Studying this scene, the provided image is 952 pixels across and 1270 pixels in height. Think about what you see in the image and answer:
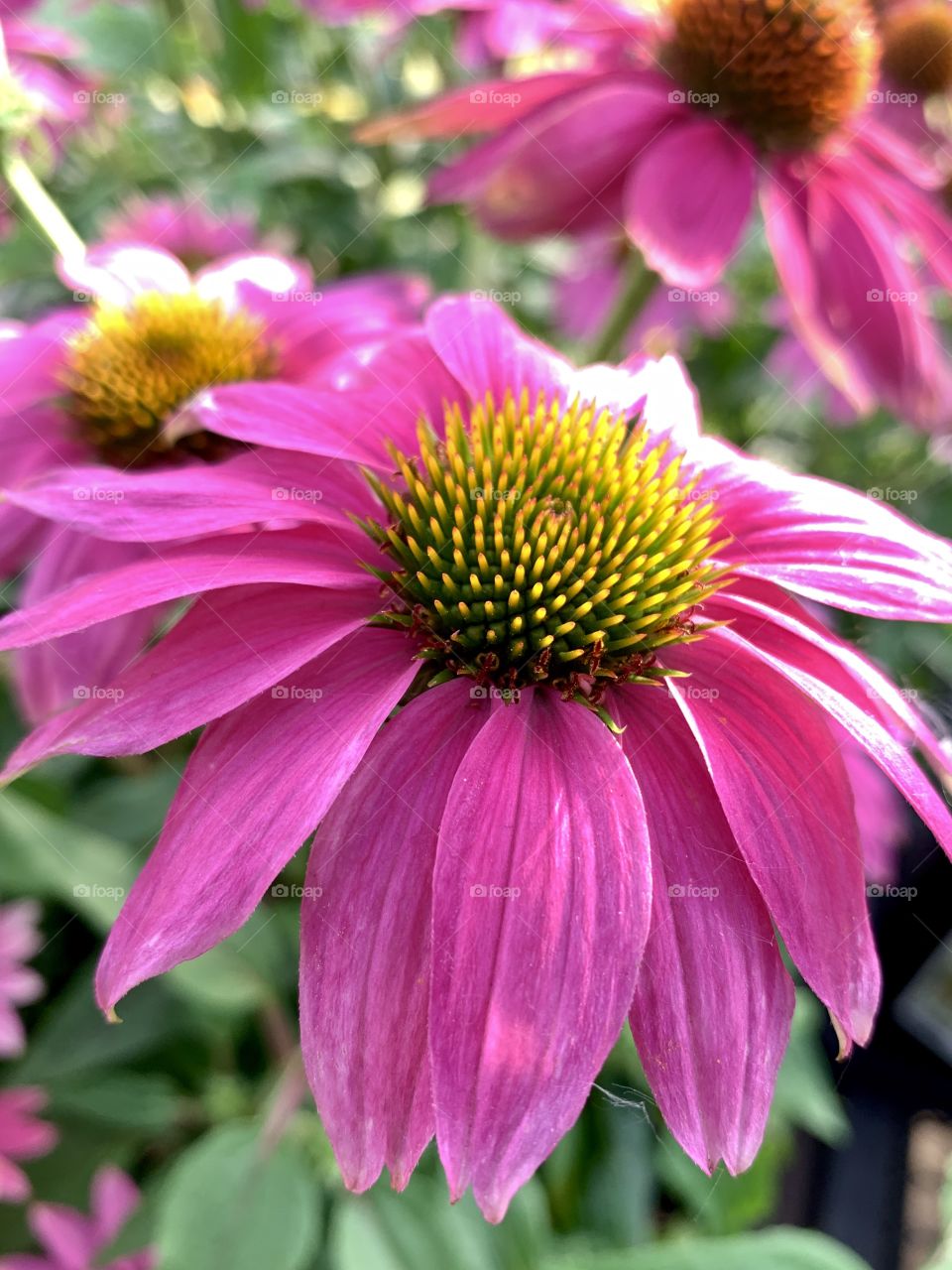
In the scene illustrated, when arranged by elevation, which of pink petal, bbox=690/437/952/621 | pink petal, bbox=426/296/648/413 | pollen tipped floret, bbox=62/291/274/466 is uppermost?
pink petal, bbox=690/437/952/621

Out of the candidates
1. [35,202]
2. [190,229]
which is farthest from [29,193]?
[190,229]

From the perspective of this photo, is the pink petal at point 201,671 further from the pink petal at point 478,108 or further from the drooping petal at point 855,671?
the pink petal at point 478,108

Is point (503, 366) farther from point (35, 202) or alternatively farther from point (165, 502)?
point (35, 202)

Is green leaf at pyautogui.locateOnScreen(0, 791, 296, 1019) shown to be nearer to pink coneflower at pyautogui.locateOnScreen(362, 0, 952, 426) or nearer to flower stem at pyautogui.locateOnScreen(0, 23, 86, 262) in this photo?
flower stem at pyautogui.locateOnScreen(0, 23, 86, 262)

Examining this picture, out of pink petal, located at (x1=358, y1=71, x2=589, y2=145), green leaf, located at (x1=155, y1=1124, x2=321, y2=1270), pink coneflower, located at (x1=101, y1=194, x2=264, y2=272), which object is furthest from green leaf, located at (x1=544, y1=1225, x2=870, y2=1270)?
pink coneflower, located at (x1=101, y1=194, x2=264, y2=272)

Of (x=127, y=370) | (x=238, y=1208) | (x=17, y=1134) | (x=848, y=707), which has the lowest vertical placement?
(x=17, y=1134)

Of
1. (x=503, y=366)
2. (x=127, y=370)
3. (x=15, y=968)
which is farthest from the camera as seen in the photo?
(x=15, y=968)

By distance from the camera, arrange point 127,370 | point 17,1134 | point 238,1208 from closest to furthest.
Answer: point 127,370 → point 238,1208 → point 17,1134

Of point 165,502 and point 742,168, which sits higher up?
point 742,168
